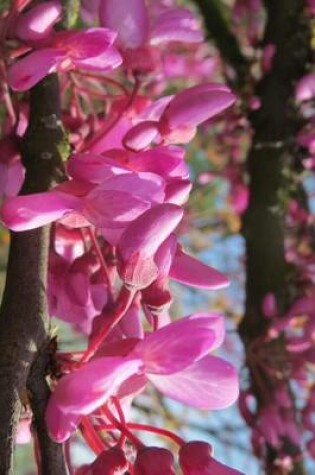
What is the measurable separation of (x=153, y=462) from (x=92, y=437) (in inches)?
1.8

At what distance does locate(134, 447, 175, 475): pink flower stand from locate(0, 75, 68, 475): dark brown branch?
0.04m

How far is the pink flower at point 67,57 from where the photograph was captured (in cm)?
53

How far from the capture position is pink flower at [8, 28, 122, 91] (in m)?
0.53

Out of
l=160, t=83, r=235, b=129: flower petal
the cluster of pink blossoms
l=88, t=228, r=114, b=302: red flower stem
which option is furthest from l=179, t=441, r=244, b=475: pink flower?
l=160, t=83, r=235, b=129: flower petal

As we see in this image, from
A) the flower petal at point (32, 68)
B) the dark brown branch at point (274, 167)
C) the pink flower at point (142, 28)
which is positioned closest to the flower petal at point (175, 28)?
the pink flower at point (142, 28)

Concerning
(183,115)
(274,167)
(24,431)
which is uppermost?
(183,115)

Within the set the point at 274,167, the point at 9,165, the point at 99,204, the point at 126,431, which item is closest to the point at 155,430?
the point at 126,431

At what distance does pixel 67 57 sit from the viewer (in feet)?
1.81

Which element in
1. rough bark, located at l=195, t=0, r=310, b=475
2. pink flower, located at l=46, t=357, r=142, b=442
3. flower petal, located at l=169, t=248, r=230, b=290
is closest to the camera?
pink flower, located at l=46, t=357, r=142, b=442

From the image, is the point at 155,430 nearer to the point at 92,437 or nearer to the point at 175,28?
the point at 92,437

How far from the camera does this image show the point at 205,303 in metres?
2.46

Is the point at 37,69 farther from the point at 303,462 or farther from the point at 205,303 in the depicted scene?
the point at 205,303

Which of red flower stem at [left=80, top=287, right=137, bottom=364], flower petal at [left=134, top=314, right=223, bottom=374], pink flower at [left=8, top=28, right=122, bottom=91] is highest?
pink flower at [left=8, top=28, right=122, bottom=91]

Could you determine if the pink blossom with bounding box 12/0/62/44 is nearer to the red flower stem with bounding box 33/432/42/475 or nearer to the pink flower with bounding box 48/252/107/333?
the pink flower with bounding box 48/252/107/333
